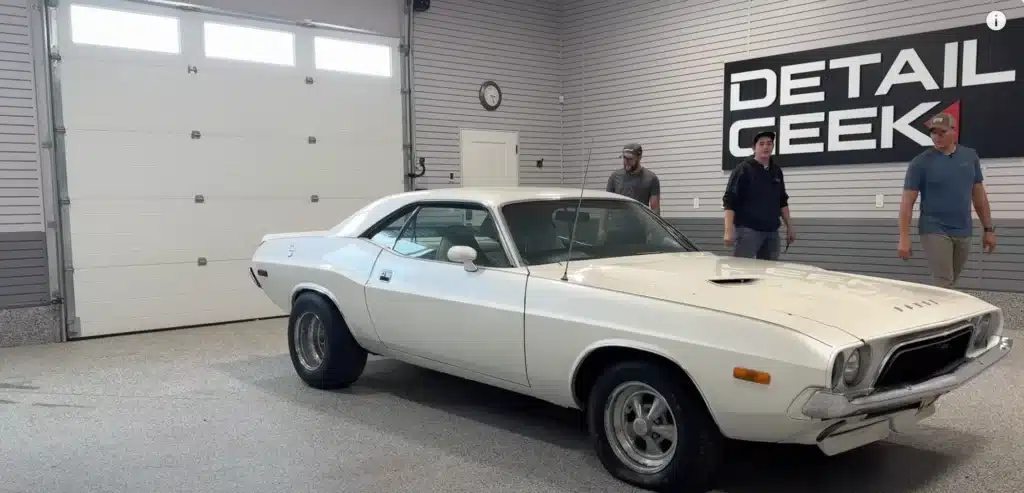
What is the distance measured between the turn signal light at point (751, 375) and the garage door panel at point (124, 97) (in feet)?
22.2

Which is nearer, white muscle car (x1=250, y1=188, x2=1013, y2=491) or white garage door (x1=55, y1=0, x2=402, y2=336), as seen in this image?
white muscle car (x1=250, y1=188, x2=1013, y2=491)

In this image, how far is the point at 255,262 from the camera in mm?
5551

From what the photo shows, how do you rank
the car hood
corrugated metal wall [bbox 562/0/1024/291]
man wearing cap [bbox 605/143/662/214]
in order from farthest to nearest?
man wearing cap [bbox 605/143/662/214], corrugated metal wall [bbox 562/0/1024/291], the car hood

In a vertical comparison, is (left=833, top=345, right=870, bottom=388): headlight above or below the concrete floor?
above

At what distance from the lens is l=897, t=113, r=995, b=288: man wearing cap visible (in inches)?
213

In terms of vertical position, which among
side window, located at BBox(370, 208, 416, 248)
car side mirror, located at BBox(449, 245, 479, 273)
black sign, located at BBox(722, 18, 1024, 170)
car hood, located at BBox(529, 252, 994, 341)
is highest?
black sign, located at BBox(722, 18, 1024, 170)

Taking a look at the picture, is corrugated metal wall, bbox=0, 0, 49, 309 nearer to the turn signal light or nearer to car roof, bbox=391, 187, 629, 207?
car roof, bbox=391, 187, 629, 207

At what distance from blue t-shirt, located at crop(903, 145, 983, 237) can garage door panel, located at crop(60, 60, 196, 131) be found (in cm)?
690

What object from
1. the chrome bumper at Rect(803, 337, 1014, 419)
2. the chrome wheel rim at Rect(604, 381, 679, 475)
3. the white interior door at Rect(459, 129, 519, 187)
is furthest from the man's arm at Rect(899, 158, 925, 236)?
the white interior door at Rect(459, 129, 519, 187)

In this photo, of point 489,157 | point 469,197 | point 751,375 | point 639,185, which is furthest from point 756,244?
point 489,157

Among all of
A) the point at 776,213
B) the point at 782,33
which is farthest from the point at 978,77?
the point at 776,213

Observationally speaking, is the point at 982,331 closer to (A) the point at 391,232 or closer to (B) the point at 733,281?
(B) the point at 733,281

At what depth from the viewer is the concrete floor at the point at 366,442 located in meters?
3.44

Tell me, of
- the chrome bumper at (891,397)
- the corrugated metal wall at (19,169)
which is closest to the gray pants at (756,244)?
the chrome bumper at (891,397)
